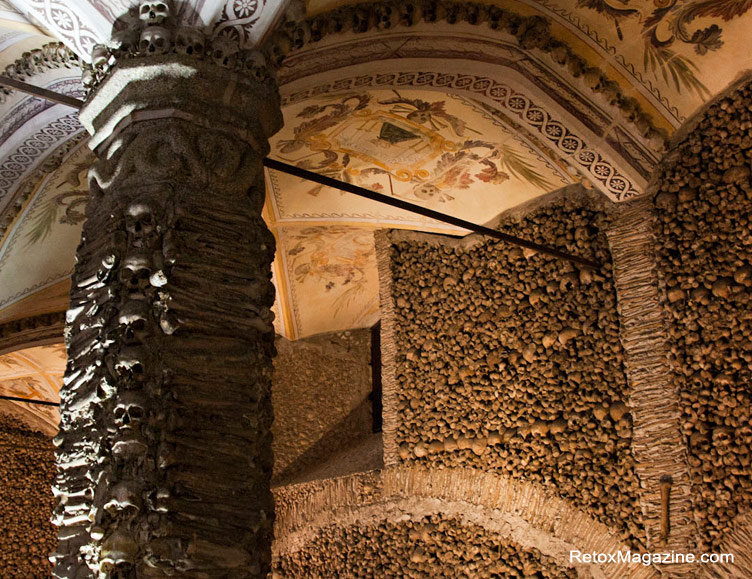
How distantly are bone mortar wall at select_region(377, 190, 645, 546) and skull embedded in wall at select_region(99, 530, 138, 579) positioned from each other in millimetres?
2987

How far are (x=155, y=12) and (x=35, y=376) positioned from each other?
6.99 m

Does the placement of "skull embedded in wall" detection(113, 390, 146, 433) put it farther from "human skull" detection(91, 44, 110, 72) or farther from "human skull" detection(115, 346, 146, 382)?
"human skull" detection(91, 44, 110, 72)

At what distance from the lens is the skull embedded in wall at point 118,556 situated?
2.20 m

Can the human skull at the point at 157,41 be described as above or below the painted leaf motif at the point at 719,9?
below

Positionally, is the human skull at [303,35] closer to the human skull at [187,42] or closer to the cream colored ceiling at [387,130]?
the cream colored ceiling at [387,130]

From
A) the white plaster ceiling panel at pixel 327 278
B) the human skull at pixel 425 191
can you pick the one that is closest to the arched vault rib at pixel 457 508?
the white plaster ceiling panel at pixel 327 278


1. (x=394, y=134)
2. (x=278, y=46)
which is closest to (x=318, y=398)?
(x=394, y=134)

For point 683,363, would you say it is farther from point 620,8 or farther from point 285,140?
point 285,140

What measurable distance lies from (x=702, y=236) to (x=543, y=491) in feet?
5.68

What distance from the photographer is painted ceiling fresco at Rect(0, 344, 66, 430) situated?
8.38 m

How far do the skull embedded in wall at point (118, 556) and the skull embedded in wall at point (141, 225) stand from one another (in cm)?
90

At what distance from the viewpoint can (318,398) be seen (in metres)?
7.36

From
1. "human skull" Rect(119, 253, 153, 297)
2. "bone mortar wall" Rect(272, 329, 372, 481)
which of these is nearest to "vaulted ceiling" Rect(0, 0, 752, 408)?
"human skull" Rect(119, 253, 153, 297)

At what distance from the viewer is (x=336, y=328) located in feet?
25.2
